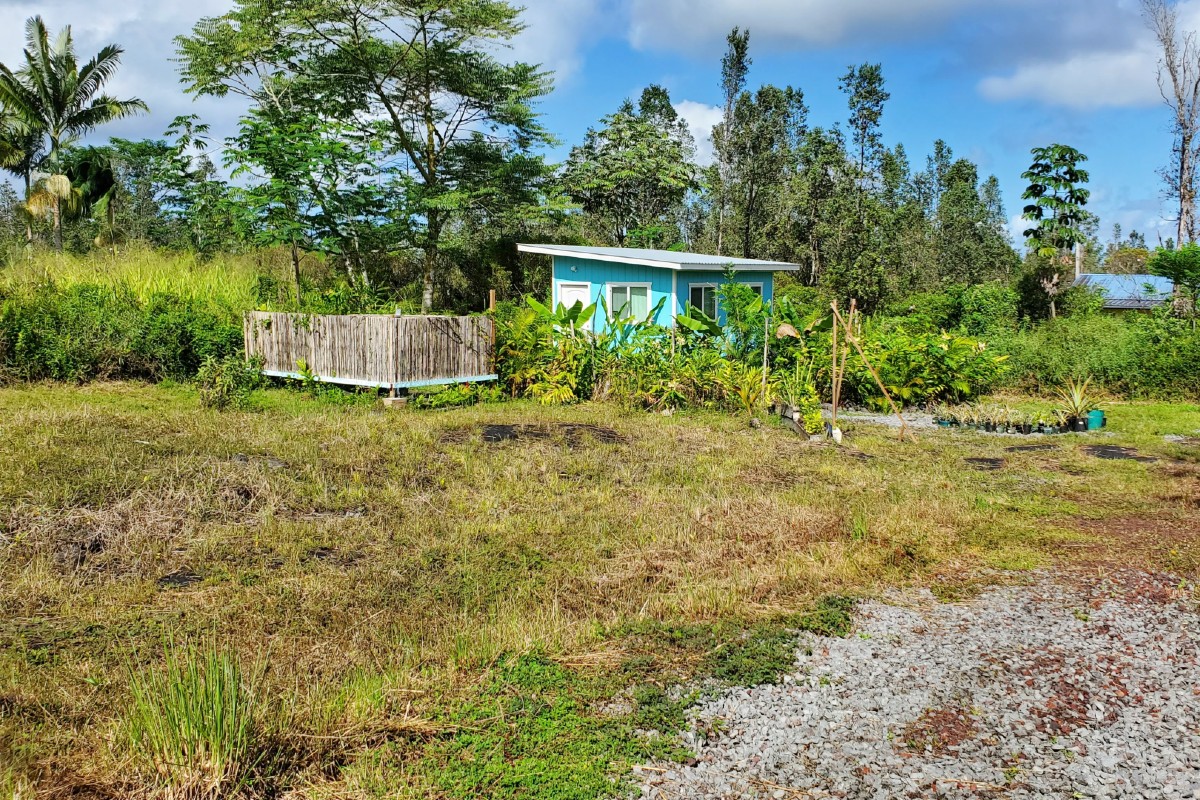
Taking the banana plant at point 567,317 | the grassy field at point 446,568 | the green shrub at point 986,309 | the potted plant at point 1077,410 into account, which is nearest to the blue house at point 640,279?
the banana plant at point 567,317

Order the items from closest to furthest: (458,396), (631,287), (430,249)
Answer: (458,396) < (631,287) < (430,249)

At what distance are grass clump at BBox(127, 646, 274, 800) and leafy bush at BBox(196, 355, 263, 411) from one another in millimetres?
8634

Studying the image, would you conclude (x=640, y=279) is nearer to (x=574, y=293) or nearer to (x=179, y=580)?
(x=574, y=293)

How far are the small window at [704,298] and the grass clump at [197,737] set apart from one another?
14.6m

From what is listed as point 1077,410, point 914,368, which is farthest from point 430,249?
point 1077,410

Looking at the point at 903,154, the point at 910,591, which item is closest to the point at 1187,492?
the point at 910,591

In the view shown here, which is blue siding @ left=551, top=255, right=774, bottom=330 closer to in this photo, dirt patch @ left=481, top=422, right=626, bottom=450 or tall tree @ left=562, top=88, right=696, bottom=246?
dirt patch @ left=481, top=422, right=626, bottom=450

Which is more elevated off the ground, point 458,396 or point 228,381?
point 228,381

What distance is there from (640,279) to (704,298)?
1.52 meters

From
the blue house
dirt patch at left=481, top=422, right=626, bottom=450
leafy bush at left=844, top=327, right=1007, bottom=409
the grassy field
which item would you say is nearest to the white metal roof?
the blue house

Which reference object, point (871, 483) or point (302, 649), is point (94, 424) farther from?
point (871, 483)

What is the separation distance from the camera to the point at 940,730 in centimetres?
364

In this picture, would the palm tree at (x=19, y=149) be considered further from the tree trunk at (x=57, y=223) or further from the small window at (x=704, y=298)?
the small window at (x=704, y=298)

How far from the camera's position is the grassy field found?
3363 millimetres
